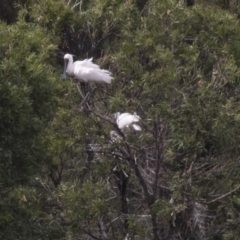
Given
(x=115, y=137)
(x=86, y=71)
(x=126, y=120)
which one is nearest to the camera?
(x=126, y=120)

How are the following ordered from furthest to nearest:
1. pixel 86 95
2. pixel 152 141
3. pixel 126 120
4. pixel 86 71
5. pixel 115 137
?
pixel 86 71 → pixel 86 95 → pixel 152 141 → pixel 115 137 → pixel 126 120

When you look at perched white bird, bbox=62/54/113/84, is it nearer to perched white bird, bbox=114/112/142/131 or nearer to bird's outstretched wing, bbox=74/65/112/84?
bird's outstretched wing, bbox=74/65/112/84

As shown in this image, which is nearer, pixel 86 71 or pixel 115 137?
pixel 115 137

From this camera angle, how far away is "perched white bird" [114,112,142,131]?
794cm

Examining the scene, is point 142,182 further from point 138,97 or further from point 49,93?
point 49,93

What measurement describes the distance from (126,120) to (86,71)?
3.97 ft

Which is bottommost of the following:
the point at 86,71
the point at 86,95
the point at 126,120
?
the point at 86,95

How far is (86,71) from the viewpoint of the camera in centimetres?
898

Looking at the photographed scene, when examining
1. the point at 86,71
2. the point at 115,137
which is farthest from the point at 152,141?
the point at 86,71

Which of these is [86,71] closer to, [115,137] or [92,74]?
[92,74]

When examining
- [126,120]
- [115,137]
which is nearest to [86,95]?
[115,137]

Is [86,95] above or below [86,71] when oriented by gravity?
below

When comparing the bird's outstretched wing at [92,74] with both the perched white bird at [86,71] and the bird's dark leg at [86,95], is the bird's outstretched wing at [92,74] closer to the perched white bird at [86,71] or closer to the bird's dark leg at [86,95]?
the perched white bird at [86,71]

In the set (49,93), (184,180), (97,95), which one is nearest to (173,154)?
(184,180)
